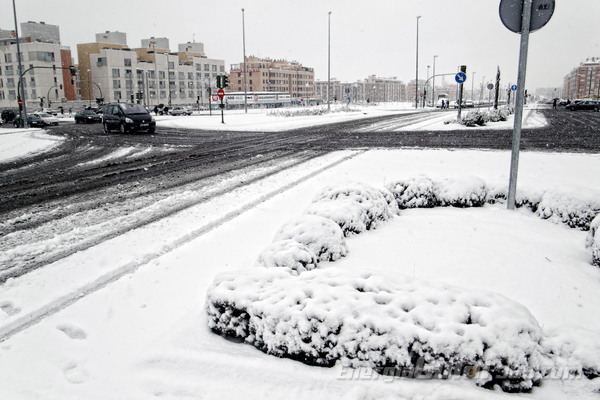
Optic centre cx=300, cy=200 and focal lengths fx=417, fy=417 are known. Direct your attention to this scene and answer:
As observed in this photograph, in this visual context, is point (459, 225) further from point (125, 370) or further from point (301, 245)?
point (125, 370)

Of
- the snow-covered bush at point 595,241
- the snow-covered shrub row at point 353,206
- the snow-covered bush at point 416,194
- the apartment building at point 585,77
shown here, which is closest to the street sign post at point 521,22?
the snow-covered bush at point 416,194

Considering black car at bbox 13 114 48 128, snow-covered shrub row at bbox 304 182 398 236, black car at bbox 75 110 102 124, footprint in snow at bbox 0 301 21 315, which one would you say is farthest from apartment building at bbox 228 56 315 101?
footprint in snow at bbox 0 301 21 315

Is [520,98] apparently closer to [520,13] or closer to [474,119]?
[520,13]

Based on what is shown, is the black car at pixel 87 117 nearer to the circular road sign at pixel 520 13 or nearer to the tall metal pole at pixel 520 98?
the circular road sign at pixel 520 13

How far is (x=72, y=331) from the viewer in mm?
3467

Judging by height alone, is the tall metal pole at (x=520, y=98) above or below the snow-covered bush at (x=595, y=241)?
above

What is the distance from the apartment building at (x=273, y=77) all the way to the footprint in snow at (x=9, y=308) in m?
148

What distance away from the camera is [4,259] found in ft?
16.1

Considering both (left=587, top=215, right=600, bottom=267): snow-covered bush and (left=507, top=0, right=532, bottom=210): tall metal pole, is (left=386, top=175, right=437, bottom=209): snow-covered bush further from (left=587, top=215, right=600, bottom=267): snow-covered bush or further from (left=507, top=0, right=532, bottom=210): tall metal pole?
(left=587, top=215, right=600, bottom=267): snow-covered bush

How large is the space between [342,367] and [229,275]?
123 cm

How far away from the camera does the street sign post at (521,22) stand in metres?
5.71

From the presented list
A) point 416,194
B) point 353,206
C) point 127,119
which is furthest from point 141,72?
point 353,206

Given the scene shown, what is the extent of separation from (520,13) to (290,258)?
16.1 ft

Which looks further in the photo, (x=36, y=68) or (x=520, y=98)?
(x=36, y=68)
